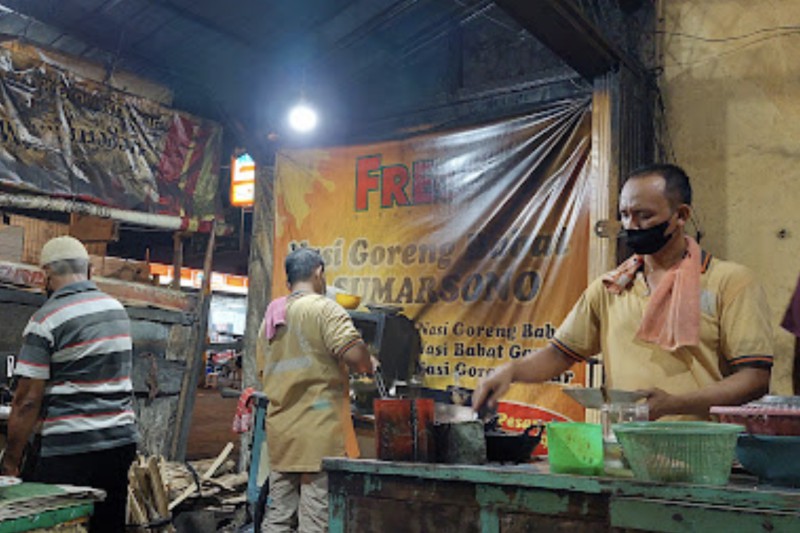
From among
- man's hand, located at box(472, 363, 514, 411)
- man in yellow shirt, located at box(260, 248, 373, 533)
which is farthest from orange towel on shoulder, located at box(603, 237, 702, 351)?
man in yellow shirt, located at box(260, 248, 373, 533)

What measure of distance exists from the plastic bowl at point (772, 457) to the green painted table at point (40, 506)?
2.67 meters

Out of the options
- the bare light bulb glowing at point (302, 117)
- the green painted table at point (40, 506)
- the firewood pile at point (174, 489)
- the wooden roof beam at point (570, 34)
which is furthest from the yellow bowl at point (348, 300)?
the green painted table at point (40, 506)

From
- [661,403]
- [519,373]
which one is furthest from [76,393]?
[661,403]

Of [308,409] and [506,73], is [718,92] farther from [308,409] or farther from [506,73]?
[308,409]

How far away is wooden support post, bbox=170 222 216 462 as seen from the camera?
7.92 meters

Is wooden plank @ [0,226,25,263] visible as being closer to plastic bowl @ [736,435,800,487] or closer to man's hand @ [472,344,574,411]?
man's hand @ [472,344,574,411]

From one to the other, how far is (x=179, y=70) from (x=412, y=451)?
6.76m

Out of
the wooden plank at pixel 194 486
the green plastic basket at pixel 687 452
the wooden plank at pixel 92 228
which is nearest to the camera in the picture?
the green plastic basket at pixel 687 452

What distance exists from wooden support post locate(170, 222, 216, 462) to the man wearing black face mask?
5.64 meters

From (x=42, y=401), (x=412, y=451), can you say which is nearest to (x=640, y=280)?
(x=412, y=451)

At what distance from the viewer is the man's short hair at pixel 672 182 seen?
122 inches

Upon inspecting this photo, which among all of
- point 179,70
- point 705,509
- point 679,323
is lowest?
point 705,509

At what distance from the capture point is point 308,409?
4223 millimetres

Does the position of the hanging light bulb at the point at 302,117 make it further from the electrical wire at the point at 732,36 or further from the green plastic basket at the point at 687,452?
the green plastic basket at the point at 687,452
